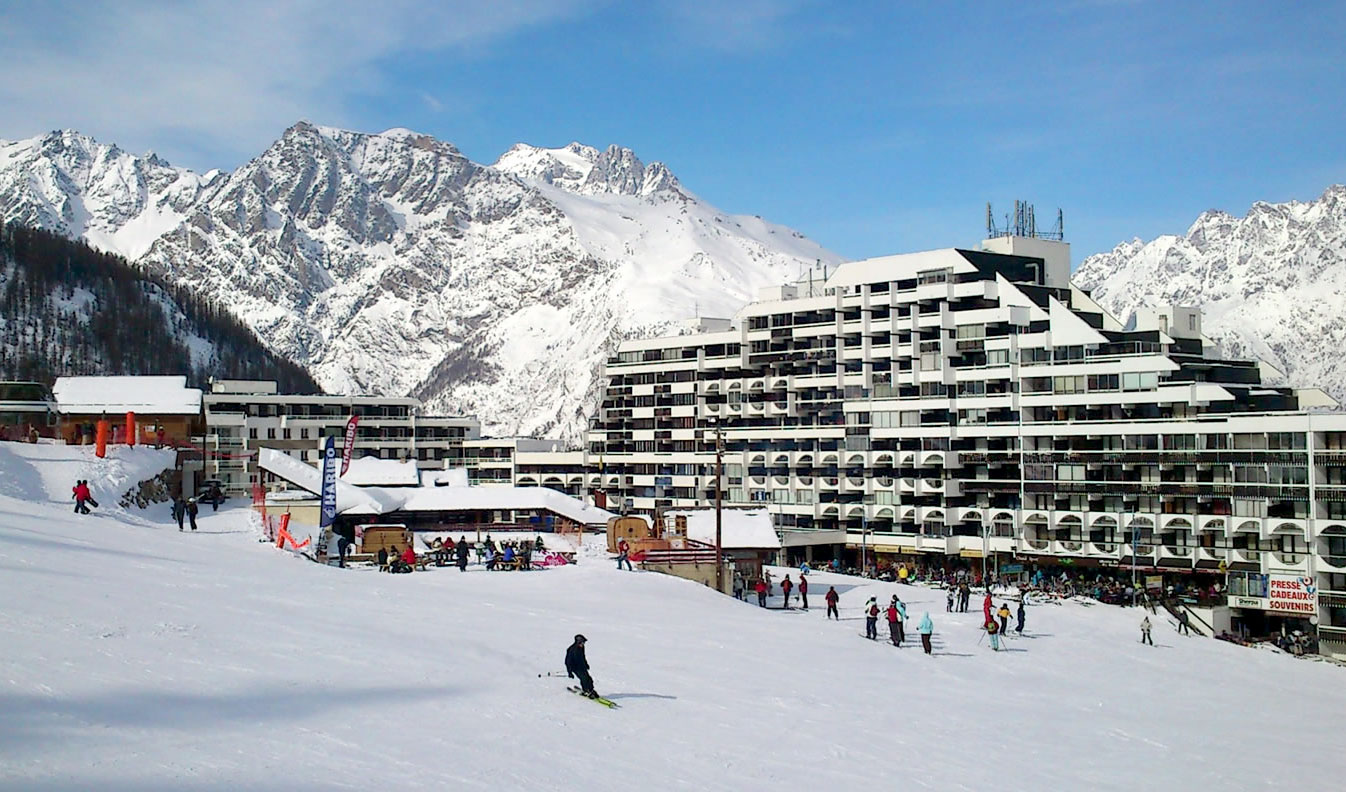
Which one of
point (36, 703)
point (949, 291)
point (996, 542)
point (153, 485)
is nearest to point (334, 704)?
point (36, 703)

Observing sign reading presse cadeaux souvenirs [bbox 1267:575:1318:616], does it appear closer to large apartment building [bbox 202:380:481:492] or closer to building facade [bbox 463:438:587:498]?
building facade [bbox 463:438:587:498]

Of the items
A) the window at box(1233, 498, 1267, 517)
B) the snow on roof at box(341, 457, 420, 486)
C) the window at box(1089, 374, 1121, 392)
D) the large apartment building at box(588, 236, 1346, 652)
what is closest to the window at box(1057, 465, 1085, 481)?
the large apartment building at box(588, 236, 1346, 652)

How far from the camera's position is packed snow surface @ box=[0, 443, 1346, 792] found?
18562 millimetres

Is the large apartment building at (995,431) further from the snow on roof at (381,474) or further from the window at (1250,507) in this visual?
the snow on roof at (381,474)

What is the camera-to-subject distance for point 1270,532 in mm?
79625

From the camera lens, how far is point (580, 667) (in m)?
24.8

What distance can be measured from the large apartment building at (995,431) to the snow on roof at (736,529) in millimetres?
28374

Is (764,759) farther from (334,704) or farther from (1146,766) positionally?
(1146,766)

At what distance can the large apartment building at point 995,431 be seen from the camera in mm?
80562

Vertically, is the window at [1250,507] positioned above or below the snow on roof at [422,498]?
below

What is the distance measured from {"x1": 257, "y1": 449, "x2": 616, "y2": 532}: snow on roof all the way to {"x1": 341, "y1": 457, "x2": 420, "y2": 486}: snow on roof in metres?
2.82

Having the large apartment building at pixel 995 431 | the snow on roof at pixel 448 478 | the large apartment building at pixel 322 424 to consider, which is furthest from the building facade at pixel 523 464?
the snow on roof at pixel 448 478

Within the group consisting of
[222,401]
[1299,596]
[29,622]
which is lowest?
[1299,596]

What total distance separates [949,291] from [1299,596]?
37993mm
